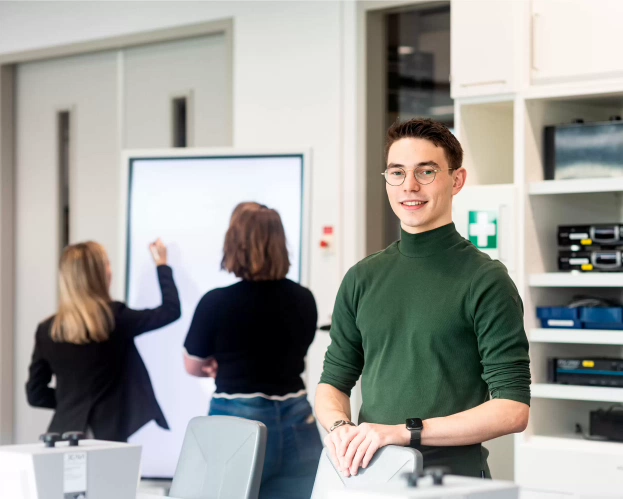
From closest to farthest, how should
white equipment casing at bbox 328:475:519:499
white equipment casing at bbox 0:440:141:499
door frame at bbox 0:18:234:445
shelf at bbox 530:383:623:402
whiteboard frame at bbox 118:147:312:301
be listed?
1. white equipment casing at bbox 328:475:519:499
2. white equipment casing at bbox 0:440:141:499
3. shelf at bbox 530:383:623:402
4. whiteboard frame at bbox 118:147:312:301
5. door frame at bbox 0:18:234:445

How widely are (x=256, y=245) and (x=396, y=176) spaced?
55.8 inches

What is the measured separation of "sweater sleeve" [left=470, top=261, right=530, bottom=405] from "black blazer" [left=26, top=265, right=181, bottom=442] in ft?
6.63

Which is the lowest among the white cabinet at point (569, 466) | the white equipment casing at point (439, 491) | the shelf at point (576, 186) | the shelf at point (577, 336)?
the white cabinet at point (569, 466)

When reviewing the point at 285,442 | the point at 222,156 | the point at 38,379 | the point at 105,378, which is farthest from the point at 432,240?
the point at 38,379

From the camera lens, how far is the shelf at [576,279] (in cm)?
A: 324

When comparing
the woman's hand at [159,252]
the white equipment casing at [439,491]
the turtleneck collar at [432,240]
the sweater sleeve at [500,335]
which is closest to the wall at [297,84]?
the woman's hand at [159,252]

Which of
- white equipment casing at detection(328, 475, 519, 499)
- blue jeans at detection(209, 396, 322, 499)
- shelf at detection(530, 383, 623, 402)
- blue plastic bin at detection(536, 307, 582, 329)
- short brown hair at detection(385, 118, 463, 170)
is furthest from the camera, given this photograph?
blue plastic bin at detection(536, 307, 582, 329)

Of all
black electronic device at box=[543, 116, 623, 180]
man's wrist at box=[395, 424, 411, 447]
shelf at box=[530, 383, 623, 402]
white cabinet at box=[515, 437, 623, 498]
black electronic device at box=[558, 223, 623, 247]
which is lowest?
white cabinet at box=[515, 437, 623, 498]

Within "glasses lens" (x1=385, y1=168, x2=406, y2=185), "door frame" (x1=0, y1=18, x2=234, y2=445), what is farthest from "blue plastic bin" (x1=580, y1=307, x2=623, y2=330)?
"door frame" (x1=0, y1=18, x2=234, y2=445)

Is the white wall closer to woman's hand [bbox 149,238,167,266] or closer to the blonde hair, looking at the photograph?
woman's hand [bbox 149,238,167,266]

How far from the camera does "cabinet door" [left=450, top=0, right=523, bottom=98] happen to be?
11.0 ft

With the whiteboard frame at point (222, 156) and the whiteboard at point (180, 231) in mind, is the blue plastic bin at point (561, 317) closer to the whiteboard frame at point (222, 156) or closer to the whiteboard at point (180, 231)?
the whiteboard frame at point (222, 156)

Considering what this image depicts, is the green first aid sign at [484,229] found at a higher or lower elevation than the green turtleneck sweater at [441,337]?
higher

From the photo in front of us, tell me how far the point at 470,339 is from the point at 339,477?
1.29ft
